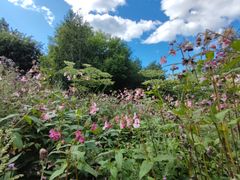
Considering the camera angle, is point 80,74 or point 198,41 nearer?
point 198,41

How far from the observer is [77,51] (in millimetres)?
20234

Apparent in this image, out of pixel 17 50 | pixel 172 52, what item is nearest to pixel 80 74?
pixel 172 52

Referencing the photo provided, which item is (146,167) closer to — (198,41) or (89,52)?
(198,41)

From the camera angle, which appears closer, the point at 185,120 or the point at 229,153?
the point at 229,153

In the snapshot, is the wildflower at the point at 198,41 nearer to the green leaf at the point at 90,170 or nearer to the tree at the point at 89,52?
the green leaf at the point at 90,170

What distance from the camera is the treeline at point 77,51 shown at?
19625mm

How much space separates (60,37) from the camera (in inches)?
822

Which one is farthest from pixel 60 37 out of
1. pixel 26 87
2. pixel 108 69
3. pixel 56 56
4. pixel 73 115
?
pixel 73 115

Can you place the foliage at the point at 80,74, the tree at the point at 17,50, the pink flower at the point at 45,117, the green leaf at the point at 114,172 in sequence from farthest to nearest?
the tree at the point at 17,50 → the foliage at the point at 80,74 → the pink flower at the point at 45,117 → the green leaf at the point at 114,172

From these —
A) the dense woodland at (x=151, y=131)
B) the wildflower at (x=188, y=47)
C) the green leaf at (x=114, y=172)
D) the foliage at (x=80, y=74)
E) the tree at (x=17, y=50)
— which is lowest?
the green leaf at (x=114, y=172)

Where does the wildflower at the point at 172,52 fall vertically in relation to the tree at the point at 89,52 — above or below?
below

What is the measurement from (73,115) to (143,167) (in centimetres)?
89

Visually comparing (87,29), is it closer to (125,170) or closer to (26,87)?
(26,87)

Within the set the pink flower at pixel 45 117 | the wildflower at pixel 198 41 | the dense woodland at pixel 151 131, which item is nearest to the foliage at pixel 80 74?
the dense woodland at pixel 151 131
